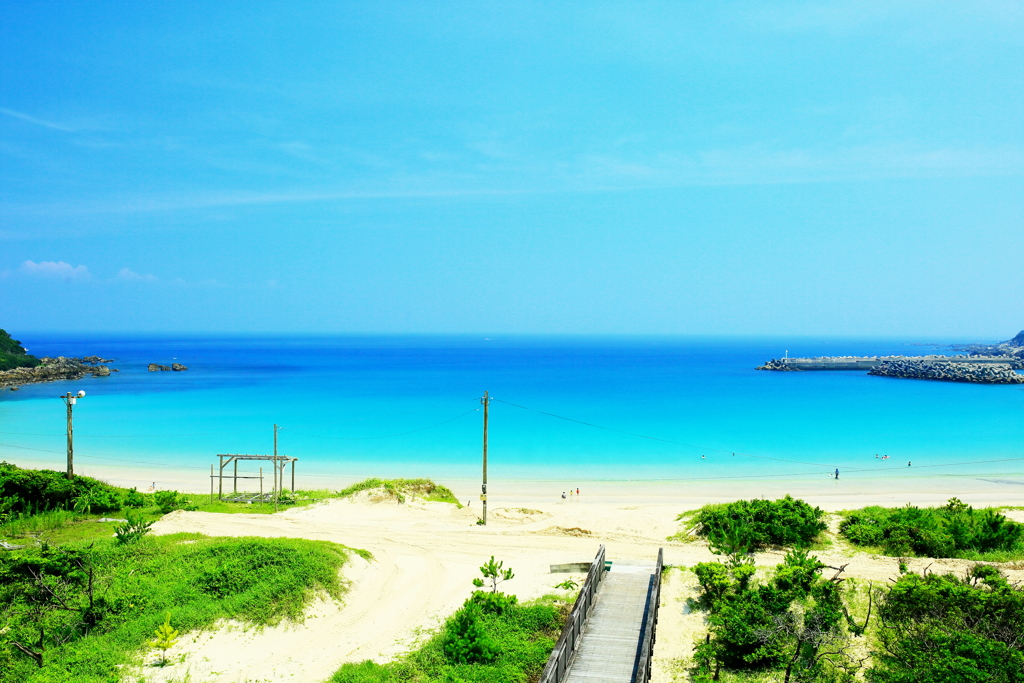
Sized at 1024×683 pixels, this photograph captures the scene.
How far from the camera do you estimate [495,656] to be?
12.3 m

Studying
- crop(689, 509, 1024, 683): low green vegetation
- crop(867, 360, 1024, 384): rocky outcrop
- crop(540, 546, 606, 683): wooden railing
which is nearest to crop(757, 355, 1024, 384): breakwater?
crop(867, 360, 1024, 384): rocky outcrop

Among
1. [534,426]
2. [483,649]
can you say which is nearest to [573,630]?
[483,649]

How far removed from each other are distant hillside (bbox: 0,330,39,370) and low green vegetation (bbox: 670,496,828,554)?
329 feet

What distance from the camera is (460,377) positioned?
102m

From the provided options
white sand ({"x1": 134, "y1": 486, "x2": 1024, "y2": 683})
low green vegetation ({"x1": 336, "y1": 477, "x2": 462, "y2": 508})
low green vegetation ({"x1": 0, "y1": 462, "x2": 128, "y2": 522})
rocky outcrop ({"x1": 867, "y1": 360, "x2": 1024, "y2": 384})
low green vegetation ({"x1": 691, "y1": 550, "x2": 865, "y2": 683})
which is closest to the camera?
low green vegetation ({"x1": 691, "y1": 550, "x2": 865, "y2": 683})

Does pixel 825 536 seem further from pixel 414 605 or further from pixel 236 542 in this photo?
pixel 236 542

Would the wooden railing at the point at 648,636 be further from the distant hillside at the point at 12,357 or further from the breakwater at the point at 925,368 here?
the breakwater at the point at 925,368

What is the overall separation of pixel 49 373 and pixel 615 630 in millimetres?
99434

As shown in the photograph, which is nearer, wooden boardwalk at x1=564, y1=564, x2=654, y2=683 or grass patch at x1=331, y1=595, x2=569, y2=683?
wooden boardwalk at x1=564, y1=564, x2=654, y2=683

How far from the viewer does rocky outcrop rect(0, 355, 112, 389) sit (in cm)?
7988

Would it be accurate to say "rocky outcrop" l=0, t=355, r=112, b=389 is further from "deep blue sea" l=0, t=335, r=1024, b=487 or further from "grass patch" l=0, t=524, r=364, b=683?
"grass patch" l=0, t=524, r=364, b=683

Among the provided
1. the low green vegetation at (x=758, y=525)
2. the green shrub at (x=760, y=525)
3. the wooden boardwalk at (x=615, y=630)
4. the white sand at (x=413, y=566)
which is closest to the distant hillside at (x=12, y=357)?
the white sand at (x=413, y=566)

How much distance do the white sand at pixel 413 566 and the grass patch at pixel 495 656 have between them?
2.28 feet

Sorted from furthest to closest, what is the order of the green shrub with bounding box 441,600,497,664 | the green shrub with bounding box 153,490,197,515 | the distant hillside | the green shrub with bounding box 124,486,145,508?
the distant hillside
the green shrub with bounding box 153,490,197,515
the green shrub with bounding box 124,486,145,508
the green shrub with bounding box 441,600,497,664
